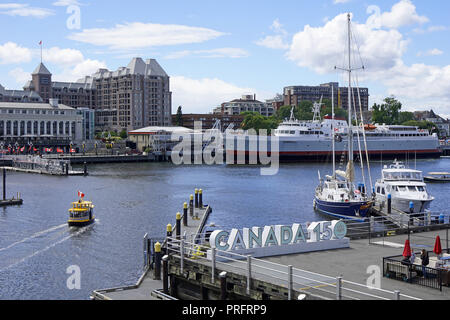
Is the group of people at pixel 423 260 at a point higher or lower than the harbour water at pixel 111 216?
higher

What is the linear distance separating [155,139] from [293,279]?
15226cm

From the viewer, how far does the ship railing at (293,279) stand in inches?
690

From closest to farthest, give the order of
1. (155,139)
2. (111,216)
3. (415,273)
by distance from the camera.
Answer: (415,273)
(111,216)
(155,139)

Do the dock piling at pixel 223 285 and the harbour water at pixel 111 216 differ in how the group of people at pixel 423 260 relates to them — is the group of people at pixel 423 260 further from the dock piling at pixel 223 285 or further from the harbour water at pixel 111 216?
the harbour water at pixel 111 216

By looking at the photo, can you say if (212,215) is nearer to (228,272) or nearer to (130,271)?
(130,271)

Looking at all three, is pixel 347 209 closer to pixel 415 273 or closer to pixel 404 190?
pixel 404 190

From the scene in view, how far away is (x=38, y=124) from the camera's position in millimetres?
170625

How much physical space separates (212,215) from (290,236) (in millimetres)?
32351
